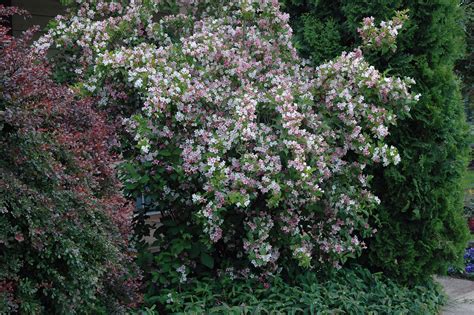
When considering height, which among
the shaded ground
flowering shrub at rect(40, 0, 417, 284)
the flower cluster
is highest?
the flower cluster

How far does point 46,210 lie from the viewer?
3.22 meters

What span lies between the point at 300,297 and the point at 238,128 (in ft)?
4.43

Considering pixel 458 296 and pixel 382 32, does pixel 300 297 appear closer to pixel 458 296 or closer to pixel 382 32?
pixel 382 32

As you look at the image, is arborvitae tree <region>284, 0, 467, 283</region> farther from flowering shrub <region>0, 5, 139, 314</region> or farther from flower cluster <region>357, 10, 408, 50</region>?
flowering shrub <region>0, 5, 139, 314</region>

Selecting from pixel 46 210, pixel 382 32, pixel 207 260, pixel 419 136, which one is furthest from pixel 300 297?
pixel 46 210

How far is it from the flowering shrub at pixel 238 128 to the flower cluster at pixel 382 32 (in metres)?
0.21

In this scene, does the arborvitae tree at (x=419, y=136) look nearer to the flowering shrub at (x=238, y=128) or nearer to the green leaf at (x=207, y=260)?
the flowering shrub at (x=238, y=128)

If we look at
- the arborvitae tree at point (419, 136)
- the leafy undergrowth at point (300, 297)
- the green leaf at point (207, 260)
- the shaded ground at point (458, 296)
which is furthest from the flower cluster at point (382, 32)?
the shaded ground at point (458, 296)

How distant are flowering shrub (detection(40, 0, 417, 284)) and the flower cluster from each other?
206mm

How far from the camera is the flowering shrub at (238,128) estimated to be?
441 cm

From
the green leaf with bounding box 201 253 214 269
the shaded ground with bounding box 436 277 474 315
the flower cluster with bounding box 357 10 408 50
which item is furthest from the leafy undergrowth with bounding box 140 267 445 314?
the flower cluster with bounding box 357 10 408 50

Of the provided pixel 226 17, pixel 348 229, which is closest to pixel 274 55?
pixel 226 17

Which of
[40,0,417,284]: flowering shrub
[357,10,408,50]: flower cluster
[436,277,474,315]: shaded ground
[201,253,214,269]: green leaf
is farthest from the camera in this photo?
[436,277,474,315]: shaded ground

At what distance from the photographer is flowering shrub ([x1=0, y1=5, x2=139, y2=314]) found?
3186 millimetres
